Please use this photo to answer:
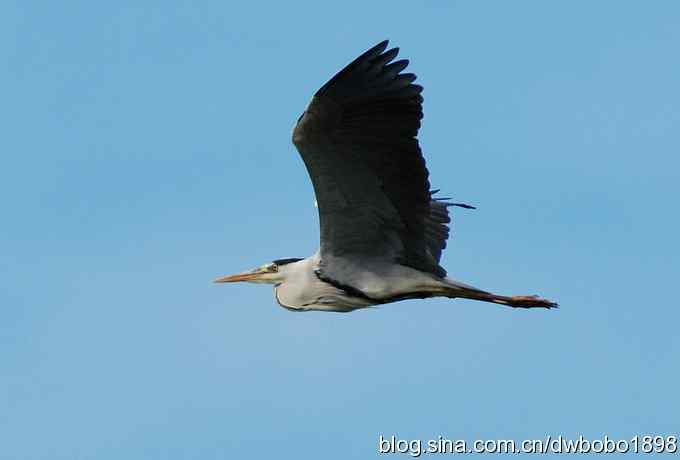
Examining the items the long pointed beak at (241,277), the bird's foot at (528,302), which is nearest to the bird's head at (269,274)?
the long pointed beak at (241,277)

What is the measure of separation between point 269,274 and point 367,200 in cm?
174

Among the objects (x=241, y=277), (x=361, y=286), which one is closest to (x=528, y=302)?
(x=361, y=286)

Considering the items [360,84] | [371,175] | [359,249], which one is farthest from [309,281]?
[360,84]

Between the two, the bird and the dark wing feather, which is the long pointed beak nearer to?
the bird

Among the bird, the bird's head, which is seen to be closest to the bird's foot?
the bird

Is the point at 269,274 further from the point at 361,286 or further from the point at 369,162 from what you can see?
the point at 369,162

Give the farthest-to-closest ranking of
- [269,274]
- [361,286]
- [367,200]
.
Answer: [269,274] → [361,286] → [367,200]

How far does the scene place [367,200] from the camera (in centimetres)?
1247

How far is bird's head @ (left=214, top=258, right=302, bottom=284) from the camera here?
44.3ft

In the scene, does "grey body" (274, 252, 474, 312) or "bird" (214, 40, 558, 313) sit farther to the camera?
"grey body" (274, 252, 474, 312)

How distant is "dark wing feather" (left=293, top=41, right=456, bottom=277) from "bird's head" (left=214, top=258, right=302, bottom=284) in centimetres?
68

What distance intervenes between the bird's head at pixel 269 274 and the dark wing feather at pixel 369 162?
68 cm

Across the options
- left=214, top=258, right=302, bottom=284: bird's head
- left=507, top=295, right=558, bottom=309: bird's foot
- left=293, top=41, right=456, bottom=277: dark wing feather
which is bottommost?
left=507, top=295, right=558, bottom=309: bird's foot

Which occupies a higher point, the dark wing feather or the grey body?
the dark wing feather
